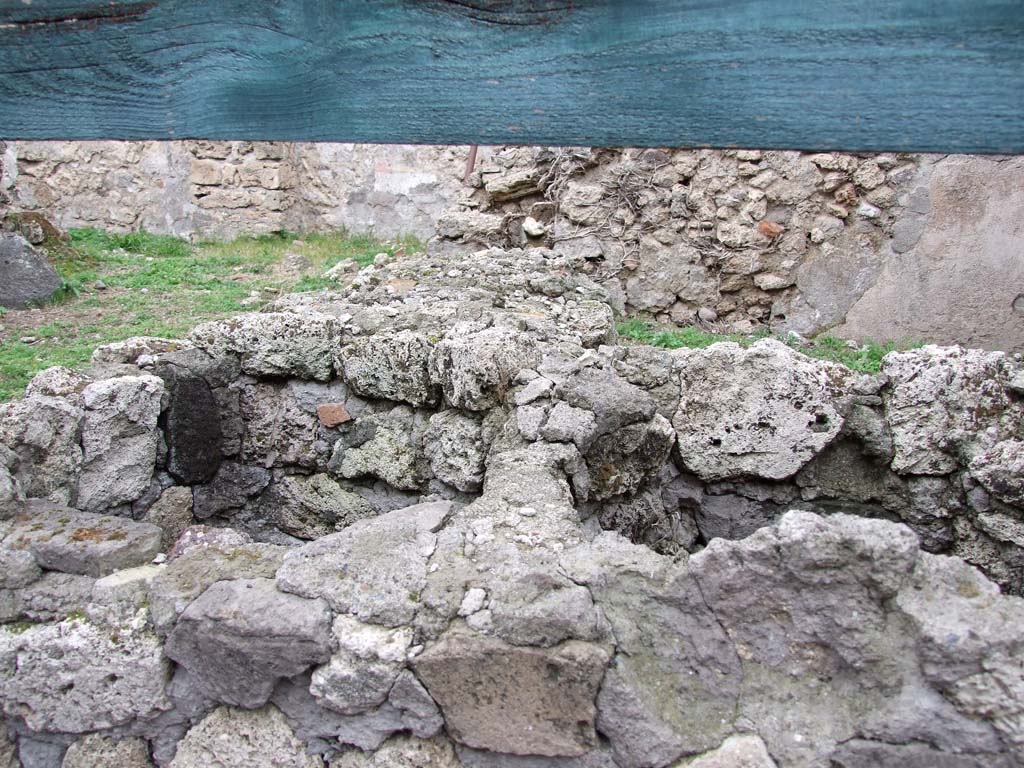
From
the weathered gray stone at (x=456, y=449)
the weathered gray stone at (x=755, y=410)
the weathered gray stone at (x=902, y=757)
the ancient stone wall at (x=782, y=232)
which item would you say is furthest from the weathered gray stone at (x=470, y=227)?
the weathered gray stone at (x=902, y=757)

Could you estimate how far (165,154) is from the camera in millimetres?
8680

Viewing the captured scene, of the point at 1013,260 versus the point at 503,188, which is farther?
the point at 503,188

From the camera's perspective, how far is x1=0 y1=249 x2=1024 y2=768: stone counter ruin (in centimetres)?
183

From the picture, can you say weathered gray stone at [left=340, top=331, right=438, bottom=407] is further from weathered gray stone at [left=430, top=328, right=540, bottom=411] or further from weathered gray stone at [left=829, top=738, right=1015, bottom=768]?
weathered gray stone at [left=829, top=738, right=1015, bottom=768]

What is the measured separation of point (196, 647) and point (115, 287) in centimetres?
489

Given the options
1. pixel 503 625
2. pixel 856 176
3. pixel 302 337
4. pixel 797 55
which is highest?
pixel 797 55

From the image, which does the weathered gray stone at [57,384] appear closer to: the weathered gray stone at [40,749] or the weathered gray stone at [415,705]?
the weathered gray stone at [40,749]

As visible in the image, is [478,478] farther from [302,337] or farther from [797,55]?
[797,55]

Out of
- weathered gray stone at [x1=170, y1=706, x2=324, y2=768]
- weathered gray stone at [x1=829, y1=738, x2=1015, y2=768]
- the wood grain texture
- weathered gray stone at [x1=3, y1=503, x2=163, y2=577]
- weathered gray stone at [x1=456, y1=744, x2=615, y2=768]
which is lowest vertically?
weathered gray stone at [x1=170, y1=706, x2=324, y2=768]

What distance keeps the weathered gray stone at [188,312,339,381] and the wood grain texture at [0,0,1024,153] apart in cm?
200

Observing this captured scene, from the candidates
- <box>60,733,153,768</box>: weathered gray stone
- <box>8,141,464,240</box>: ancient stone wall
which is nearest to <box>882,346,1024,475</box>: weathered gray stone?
<box>60,733,153,768</box>: weathered gray stone

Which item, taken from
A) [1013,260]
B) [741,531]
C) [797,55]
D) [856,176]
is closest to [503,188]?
[856,176]

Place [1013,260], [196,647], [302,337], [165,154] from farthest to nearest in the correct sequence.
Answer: [165,154] < [1013,260] < [302,337] < [196,647]

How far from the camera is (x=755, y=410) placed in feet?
10.0
